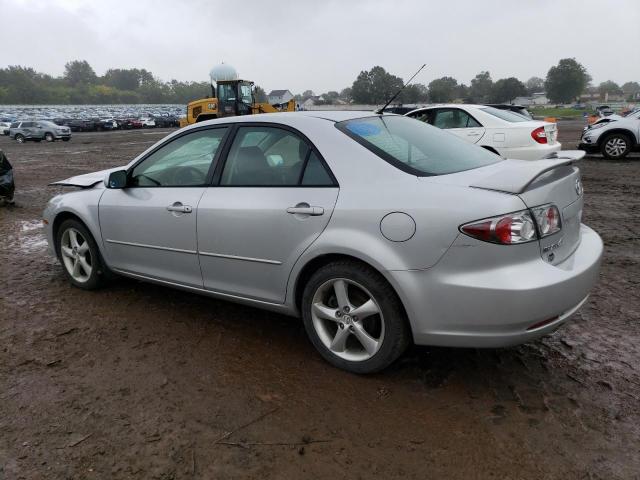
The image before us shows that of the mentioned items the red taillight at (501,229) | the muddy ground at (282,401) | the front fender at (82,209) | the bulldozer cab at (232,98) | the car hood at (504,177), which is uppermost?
the bulldozer cab at (232,98)

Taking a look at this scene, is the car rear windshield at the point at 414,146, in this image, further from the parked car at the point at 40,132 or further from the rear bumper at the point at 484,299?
the parked car at the point at 40,132

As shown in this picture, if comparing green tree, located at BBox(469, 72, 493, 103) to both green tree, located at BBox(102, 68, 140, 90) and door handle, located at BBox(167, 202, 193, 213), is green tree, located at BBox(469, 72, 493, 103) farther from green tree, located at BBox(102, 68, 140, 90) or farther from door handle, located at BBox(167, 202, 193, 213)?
green tree, located at BBox(102, 68, 140, 90)

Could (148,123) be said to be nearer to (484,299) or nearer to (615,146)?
(615,146)

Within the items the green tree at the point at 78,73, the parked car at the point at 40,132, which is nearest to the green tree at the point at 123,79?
the green tree at the point at 78,73

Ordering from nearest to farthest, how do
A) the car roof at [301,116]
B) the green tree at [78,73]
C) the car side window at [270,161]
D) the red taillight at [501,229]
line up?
the red taillight at [501,229]
the car side window at [270,161]
the car roof at [301,116]
the green tree at [78,73]

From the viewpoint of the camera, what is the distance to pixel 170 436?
252 centimetres

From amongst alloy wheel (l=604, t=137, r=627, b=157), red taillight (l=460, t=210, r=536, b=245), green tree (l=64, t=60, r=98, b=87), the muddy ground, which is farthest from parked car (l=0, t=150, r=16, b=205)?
green tree (l=64, t=60, r=98, b=87)

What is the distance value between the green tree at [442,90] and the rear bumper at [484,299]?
Result: 65.2m

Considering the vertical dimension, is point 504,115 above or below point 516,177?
above

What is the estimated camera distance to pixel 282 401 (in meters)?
2.80

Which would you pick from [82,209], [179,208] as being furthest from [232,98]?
[179,208]

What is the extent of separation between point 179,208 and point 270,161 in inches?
30.2

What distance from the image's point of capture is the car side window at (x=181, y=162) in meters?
3.64

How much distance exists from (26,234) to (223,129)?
187 inches
